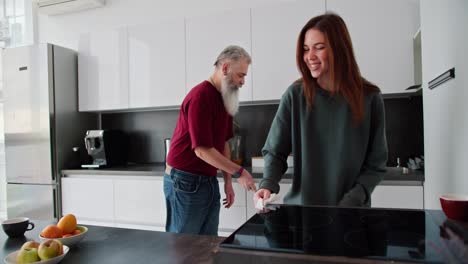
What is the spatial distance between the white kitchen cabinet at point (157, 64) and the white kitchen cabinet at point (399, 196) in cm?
163

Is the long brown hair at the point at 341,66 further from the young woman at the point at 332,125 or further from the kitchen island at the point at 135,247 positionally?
the kitchen island at the point at 135,247

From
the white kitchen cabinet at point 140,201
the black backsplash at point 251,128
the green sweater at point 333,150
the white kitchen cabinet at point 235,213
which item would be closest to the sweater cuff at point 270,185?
the green sweater at point 333,150

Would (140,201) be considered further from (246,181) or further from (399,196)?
(399,196)

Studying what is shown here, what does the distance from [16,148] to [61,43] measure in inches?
47.2

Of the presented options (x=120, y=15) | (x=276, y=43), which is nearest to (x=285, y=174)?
(x=276, y=43)

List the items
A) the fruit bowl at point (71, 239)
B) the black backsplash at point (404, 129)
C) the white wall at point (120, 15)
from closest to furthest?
the fruit bowl at point (71, 239) < the black backsplash at point (404, 129) < the white wall at point (120, 15)

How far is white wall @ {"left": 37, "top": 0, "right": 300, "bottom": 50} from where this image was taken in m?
3.01

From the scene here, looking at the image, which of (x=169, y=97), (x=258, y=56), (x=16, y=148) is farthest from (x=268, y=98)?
(x=16, y=148)

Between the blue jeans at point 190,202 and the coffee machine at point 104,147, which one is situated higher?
the coffee machine at point 104,147

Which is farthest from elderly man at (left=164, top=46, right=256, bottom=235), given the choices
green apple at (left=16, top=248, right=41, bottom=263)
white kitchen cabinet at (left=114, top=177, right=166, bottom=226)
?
green apple at (left=16, top=248, right=41, bottom=263)

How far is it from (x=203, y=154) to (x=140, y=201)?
3.82 ft

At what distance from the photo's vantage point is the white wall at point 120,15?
3.01 meters

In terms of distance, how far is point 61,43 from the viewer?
351 cm

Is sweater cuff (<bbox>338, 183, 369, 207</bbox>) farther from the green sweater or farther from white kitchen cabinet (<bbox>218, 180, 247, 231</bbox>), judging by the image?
white kitchen cabinet (<bbox>218, 180, 247, 231</bbox>)
